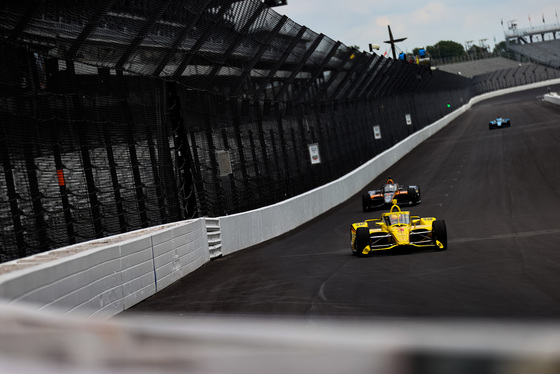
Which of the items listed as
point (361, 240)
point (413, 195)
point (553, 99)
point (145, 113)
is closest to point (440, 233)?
point (361, 240)

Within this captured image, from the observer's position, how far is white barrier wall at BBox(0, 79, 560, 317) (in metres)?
7.36

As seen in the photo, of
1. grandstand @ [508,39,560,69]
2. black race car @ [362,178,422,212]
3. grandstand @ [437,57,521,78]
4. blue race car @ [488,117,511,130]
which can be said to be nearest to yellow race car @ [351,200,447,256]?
black race car @ [362,178,422,212]

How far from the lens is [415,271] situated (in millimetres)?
10875

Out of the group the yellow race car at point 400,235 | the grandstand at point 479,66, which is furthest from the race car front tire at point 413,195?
the grandstand at point 479,66

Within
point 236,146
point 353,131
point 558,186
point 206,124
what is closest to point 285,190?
point 236,146

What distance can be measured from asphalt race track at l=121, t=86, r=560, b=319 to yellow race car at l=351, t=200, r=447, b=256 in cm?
19

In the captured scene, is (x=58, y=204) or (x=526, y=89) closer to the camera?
(x=58, y=204)

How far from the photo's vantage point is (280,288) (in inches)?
401

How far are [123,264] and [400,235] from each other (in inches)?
211

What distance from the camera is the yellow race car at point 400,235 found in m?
13.4

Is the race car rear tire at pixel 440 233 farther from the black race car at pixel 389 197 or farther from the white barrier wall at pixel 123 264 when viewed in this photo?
the black race car at pixel 389 197

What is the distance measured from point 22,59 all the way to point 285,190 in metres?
13.1

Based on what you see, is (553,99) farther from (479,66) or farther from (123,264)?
(479,66)

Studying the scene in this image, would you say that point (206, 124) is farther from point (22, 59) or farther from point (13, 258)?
point (13, 258)
